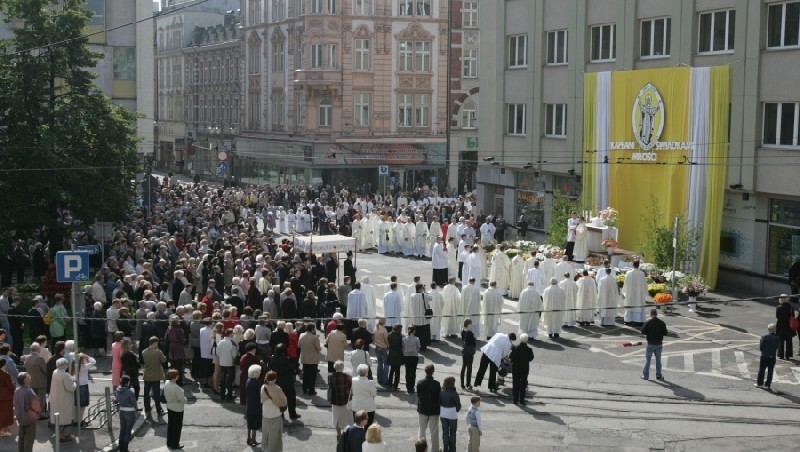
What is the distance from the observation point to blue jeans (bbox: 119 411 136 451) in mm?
16078

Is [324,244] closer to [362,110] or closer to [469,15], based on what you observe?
[362,110]

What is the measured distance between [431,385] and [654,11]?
21.5 meters

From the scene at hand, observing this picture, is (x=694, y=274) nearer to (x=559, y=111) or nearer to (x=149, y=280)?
(x=559, y=111)

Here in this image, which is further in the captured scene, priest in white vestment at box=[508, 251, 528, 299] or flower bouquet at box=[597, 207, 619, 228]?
flower bouquet at box=[597, 207, 619, 228]

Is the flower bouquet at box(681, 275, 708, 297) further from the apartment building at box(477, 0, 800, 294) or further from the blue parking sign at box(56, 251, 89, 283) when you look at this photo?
the blue parking sign at box(56, 251, 89, 283)

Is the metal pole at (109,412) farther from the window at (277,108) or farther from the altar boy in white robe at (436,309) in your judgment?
the window at (277,108)

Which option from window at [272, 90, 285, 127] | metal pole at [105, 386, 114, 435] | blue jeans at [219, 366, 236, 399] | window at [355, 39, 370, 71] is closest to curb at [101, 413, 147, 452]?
metal pole at [105, 386, 114, 435]

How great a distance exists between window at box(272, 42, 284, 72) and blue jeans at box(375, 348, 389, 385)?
169 ft

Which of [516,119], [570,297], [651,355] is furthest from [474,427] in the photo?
[516,119]

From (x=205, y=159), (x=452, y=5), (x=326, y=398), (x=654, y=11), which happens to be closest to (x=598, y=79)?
(x=654, y=11)

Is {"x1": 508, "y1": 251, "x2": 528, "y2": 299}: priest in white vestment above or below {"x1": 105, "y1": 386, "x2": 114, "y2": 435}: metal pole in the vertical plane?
above

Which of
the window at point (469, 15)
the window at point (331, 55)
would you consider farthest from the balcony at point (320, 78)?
the window at point (469, 15)

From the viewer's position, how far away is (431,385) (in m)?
16.2

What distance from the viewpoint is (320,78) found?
6444cm
